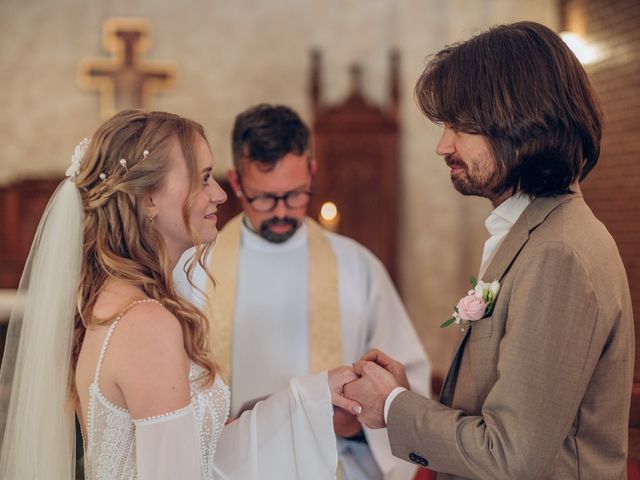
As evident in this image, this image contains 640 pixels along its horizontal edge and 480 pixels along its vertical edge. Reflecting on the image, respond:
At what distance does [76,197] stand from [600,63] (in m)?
4.77

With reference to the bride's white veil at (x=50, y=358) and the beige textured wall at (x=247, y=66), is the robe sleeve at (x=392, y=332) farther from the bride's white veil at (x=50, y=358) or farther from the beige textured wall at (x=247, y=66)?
the beige textured wall at (x=247, y=66)

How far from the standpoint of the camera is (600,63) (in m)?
5.80

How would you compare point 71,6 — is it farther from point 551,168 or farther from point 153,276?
point 551,168

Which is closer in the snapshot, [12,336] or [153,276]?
[153,276]

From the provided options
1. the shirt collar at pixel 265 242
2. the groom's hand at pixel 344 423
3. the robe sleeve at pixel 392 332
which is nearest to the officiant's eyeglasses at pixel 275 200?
the shirt collar at pixel 265 242

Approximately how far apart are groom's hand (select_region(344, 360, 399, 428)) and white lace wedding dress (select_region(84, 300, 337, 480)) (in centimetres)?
16

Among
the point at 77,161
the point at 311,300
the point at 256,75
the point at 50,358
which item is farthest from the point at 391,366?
the point at 256,75

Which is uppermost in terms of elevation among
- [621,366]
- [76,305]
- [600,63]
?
[600,63]

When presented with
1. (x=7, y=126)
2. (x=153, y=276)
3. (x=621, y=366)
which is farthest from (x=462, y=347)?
(x=7, y=126)

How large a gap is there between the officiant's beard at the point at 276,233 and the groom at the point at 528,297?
4.93 ft

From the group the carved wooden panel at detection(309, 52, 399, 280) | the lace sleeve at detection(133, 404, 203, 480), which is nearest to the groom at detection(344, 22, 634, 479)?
the lace sleeve at detection(133, 404, 203, 480)

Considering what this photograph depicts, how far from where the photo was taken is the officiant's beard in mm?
3508

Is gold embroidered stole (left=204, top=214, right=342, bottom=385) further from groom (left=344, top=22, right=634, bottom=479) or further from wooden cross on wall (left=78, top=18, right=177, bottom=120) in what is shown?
wooden cross on wall (left=78, top=18, right=177, bottom=120)

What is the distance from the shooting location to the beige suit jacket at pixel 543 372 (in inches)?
69.2
